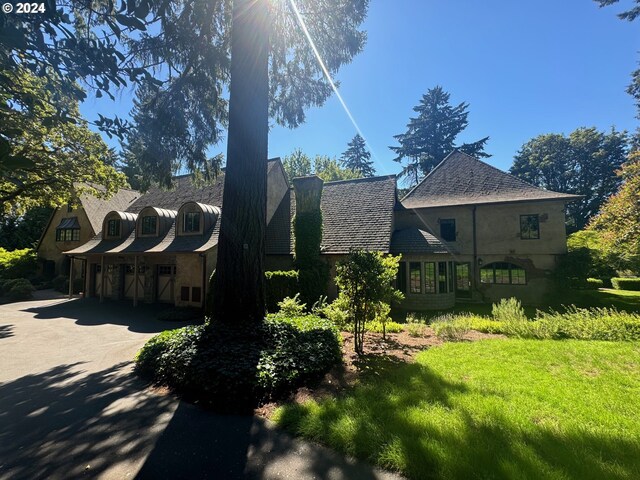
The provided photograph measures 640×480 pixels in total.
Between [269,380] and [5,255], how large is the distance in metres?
36.1

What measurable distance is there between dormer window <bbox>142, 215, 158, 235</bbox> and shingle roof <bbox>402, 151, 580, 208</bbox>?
1715 centimetres

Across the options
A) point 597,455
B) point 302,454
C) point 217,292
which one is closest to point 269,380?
point 302,454

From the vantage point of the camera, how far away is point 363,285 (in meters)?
7.79

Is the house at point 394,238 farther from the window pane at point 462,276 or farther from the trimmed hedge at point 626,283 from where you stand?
the trimmed hedge at point 626,283

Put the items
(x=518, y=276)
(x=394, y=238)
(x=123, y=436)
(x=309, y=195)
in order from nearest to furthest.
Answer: (x=123, y=436), (x=309, y=195), (x=394, y=238), (x=518, y=276)

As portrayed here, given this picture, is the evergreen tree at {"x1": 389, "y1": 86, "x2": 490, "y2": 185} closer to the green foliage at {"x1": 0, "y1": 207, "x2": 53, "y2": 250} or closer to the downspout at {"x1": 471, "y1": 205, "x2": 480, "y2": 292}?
the downspout at {"x1": 471, "y1": 205, "x2": 480, "y2": 292}

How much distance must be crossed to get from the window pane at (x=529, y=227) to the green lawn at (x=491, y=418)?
1325 cm

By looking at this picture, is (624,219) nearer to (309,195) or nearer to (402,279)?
(402,279)

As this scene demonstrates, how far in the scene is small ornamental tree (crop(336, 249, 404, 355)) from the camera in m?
7.78

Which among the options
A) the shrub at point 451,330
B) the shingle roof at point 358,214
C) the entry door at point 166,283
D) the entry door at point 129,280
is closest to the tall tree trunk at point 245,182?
the shrub at point 451,330

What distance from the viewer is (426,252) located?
16.3m

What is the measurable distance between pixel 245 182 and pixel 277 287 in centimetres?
785

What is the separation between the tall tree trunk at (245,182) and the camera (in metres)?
7.48

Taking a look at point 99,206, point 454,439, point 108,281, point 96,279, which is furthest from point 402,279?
point 99,206
